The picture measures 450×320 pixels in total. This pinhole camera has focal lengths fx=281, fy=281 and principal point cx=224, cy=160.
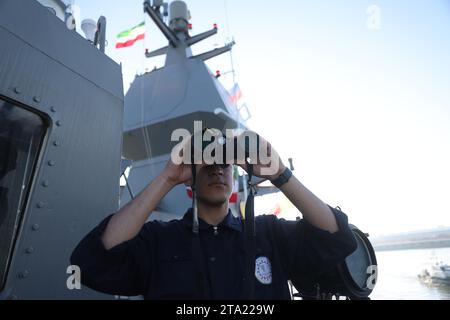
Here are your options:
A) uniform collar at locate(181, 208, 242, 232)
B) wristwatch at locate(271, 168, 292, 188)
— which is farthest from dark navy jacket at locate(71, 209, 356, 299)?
wristwatch at locate(271, 168, 292, 188)

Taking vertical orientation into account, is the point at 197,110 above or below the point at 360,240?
above

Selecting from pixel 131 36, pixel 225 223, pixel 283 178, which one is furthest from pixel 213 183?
pixel 131 36

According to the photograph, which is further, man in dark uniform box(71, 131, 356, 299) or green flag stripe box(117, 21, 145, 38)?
green flag stripe box(117, 21, 145, 38)

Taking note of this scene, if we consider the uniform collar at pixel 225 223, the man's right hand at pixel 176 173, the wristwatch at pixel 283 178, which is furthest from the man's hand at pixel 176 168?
the wristwatch at pixel 283 178

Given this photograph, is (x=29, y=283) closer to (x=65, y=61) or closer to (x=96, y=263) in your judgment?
(x=96, y=263)

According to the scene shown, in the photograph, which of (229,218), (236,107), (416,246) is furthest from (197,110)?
(416,246)

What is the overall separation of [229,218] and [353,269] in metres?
0.66

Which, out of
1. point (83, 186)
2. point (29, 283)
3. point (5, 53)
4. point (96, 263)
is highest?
point (5, 53)

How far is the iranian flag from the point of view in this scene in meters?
7.91

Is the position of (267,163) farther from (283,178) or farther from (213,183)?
(213,183)

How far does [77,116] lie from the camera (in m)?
1.81

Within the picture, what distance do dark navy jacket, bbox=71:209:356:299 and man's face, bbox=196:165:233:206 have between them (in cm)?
13

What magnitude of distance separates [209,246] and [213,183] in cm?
29

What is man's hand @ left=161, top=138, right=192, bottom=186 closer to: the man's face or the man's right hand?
the man's right hand
